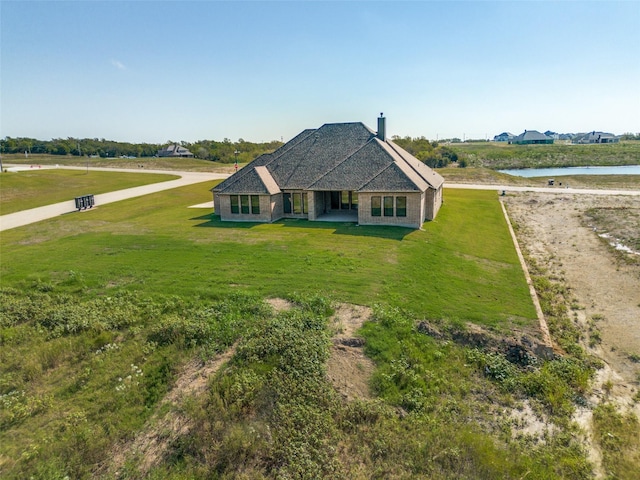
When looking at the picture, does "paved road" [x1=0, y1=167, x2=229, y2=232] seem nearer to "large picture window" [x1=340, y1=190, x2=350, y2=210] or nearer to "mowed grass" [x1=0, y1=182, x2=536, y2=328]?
"mowed grass" [x1=0, y1=182, x2=536, y2=328]

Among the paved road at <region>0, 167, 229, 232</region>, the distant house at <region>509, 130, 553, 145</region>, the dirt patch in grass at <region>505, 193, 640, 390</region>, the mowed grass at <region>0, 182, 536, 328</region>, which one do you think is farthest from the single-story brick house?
the distant house at <region>509, 130, 553, 145</region>

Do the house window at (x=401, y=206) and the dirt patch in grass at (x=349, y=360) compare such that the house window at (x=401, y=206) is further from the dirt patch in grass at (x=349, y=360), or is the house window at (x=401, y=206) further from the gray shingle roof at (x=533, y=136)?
the gray shingle roof at (x=533, y=136)

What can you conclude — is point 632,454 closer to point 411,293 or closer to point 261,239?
point 411,293

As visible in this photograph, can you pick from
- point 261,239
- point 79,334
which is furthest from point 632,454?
point 261,239

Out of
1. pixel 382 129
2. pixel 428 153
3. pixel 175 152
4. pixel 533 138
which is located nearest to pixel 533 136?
pixel 533 138

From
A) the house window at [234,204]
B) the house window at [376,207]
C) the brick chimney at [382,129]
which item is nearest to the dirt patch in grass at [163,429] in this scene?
the house window at [376,207]

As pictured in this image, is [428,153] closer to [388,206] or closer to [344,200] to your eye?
[344,200]
